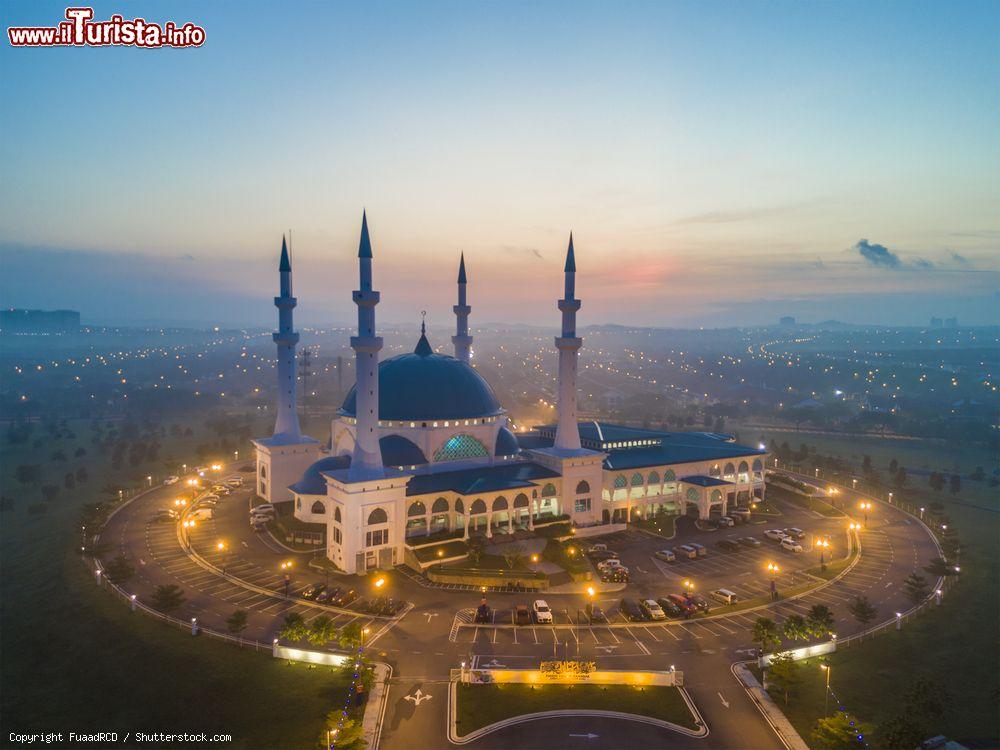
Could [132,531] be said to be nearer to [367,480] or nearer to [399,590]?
[367,480]

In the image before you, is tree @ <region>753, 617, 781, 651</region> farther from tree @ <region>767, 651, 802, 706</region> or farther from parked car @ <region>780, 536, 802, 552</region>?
parked car @ <region>780, 536, 802, 552</region>

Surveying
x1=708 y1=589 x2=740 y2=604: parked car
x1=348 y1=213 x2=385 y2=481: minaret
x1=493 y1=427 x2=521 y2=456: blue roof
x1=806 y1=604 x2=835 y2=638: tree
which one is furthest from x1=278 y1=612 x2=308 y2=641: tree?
x1=493 y1=427 x2=521 y2=456: blue roof

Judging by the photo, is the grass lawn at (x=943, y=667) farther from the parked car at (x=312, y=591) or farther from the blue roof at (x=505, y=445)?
the blue roof at (x=505, y=445)

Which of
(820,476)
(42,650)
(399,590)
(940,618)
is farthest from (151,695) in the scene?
(820,476)

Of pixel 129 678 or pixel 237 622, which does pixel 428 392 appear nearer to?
pixel 237 622

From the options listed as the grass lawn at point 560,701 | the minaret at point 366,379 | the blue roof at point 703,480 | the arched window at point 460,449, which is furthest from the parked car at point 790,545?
the minaret at point 366,379

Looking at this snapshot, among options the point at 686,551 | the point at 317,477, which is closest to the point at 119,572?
the point at 317,477
